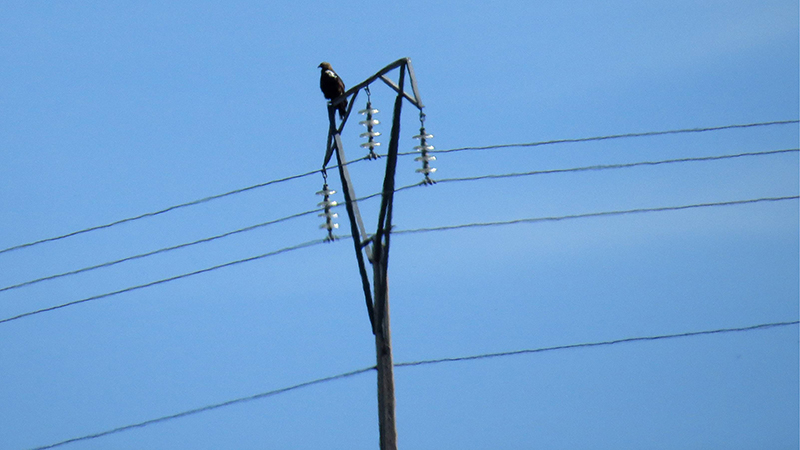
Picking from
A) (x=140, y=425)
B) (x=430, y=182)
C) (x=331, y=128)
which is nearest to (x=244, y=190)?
(x=331, y=128)

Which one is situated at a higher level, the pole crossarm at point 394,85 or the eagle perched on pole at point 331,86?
the eagle perched on pole at point 331,86

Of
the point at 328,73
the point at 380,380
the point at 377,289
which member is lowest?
the point at 380,380

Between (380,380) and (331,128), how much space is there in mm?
3180

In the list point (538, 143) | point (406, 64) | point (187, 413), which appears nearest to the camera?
point (406, 64)

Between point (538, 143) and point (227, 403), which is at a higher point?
point (538, 143)

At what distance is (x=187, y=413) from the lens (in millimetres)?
18438

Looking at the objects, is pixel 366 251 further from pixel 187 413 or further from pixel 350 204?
pixel 187 413

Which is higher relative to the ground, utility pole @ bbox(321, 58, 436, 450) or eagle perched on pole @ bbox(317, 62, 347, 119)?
eagle perched on pole @ bbox(317, 62, 347, 119)

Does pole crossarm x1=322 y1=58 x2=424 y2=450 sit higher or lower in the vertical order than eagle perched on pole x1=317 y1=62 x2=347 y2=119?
lower

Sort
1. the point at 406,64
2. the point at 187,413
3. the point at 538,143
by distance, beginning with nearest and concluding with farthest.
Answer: the point at 406,64, the point at 538,143, the point at 187,413

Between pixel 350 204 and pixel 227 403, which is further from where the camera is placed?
pixel 227 403

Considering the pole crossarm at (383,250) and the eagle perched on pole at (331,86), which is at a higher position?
the eagle perched on pole at (331,86)

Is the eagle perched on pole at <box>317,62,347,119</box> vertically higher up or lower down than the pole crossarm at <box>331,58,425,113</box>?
higher up

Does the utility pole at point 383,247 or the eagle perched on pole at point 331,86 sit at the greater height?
the eagle perched on pole at point 331,86
